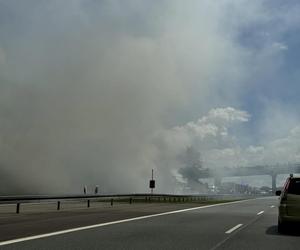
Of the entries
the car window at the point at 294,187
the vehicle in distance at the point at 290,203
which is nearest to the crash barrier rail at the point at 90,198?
the vehicle in distance at the point at 290,203

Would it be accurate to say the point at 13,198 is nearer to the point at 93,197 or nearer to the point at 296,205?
the point at 93,197

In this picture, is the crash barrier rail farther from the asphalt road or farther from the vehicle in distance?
the vehicle in distance

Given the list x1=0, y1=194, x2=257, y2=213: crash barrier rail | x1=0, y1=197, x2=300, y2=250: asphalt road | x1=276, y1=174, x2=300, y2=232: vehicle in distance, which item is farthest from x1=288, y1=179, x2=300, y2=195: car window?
x1=0, y1=194, x2=257, y2=213: crash barrier rail

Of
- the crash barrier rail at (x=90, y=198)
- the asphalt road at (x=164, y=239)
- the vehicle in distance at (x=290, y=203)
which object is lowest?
the asphalt road at (x=164, y=239)

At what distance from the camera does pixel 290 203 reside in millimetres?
14672

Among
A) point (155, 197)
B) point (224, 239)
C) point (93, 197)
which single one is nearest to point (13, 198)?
point (93, 197)

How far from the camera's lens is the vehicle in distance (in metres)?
14.6

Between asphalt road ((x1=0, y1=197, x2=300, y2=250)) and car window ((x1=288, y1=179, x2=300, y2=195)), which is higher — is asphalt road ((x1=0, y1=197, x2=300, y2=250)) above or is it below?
below

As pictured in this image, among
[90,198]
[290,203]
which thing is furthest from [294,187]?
[90,198]

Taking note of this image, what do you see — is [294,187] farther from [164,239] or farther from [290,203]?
[164,239]

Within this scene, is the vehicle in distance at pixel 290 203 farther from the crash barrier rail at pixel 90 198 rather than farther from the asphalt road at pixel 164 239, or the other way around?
the crash barrier rail at pixel 90 198

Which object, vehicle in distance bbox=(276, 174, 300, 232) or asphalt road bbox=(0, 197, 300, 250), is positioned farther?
vehicle in distance bbox=(276, 174, 300, 232)

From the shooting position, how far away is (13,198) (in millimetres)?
28203

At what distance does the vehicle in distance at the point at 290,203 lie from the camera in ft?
47.8
